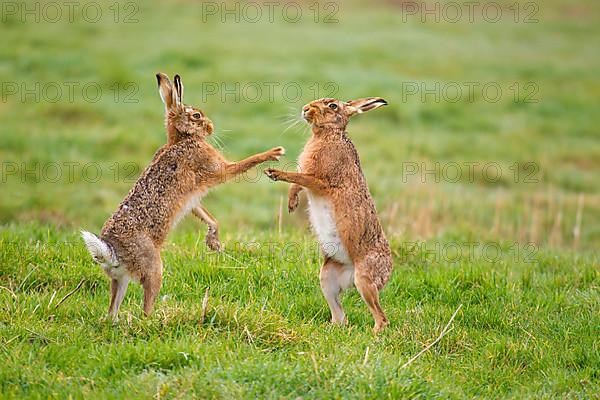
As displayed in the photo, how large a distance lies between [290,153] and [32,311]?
1068 cm

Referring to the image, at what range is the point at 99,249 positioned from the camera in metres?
6.55

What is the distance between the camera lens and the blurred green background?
585 inches

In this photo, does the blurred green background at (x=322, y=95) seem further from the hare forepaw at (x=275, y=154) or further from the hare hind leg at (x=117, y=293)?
the hare hind leg at (x=117, y=293)

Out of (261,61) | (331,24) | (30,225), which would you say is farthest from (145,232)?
(331,24)

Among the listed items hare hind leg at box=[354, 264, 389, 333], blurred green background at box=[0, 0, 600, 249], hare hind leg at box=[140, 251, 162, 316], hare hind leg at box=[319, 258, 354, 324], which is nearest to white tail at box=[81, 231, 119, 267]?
hare hind leg at box=[140, 251, 162, 316]

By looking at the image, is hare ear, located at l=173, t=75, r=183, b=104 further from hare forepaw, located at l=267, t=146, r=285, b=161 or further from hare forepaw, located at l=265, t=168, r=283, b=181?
hare forepaw, located at l=265, t=168, r=283, b=181

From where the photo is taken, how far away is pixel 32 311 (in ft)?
22.9

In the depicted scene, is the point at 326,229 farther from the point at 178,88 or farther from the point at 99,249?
the point at 99,249

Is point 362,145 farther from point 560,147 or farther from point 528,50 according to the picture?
point 528,50

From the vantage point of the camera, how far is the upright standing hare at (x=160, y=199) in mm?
6865

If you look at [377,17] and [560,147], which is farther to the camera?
[377,17]

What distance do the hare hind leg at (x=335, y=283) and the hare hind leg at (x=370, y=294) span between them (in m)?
0.24

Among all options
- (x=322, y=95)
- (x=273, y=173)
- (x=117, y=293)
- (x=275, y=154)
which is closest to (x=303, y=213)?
(x=322, y=95)

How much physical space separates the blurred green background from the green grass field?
69mm
